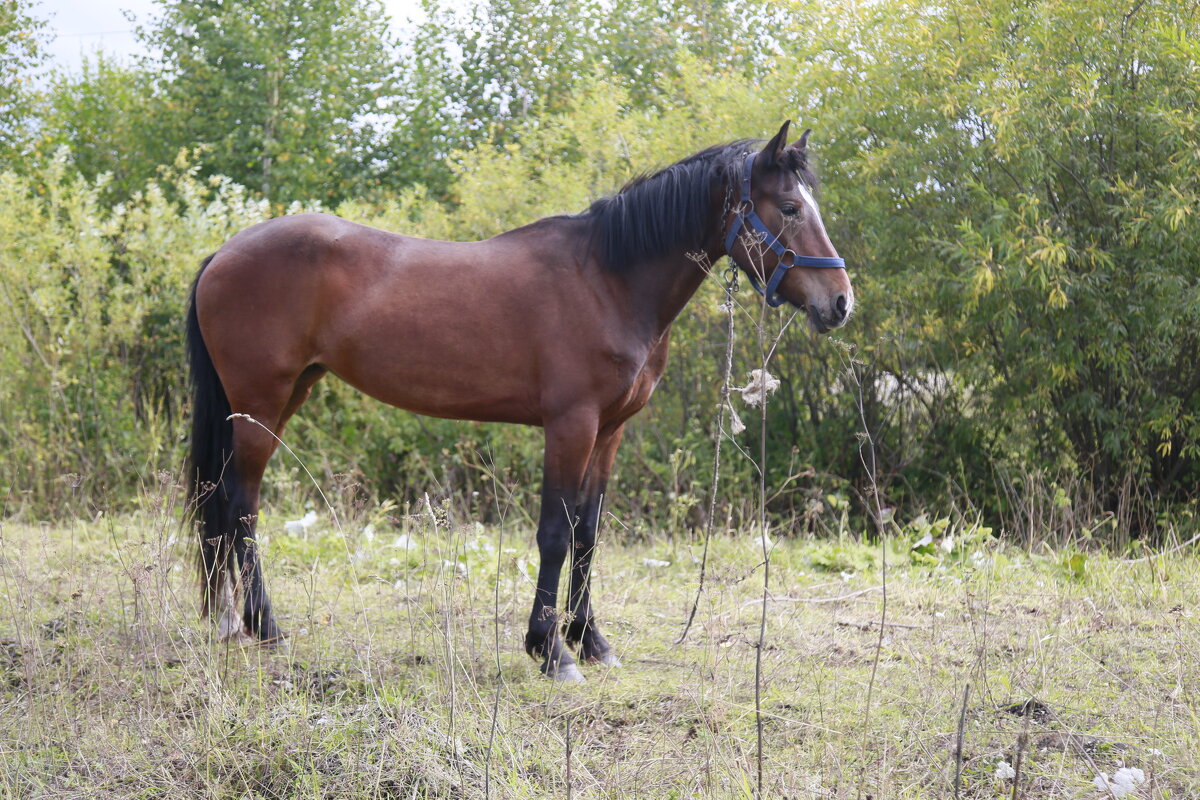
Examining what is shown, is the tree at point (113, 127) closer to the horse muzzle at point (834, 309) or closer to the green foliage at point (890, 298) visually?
the green foliage at point (890, 298)

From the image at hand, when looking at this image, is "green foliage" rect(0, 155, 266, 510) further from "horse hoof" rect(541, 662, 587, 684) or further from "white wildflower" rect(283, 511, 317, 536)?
"horse hoof" rect(541, 662, 587, 684)

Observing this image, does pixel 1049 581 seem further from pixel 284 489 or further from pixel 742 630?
pixel 284 489

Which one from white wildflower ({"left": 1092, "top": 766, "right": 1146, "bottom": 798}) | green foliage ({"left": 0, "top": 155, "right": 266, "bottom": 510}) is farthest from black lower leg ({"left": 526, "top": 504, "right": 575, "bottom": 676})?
green foliage ({"left": 0, "top": 155, "right": 266, "bottom": 510})

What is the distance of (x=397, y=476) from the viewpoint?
864 cm

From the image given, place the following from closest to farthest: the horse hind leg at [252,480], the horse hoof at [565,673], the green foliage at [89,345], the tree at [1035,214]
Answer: the horse hoof at [565,673], the horse hind leg at [252,480], the tree at [1035,214], the green foliage at [89,345]

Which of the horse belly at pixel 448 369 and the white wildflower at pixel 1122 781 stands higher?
the horse belly at pixel 448 369

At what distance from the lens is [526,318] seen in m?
3.79

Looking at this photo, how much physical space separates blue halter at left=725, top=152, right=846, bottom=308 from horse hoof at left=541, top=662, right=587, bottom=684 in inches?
57.9

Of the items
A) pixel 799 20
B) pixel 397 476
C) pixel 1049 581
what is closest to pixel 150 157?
pixel 397 476

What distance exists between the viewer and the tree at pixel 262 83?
1596 centimetres

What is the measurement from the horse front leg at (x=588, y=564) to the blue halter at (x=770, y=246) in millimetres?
805

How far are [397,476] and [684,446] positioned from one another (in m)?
2.51

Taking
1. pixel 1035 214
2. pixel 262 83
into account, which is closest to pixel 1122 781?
pixel 1035 214

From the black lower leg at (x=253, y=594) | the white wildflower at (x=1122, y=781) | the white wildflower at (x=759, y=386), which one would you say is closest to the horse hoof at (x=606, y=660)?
the black lower leg at (x=253, y=594)
